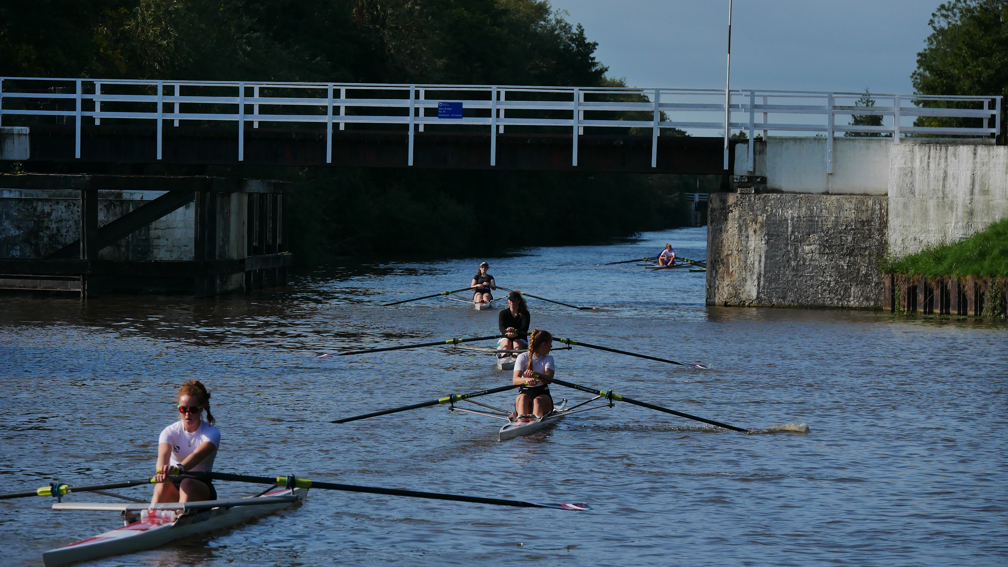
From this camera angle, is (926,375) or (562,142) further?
(562,142)

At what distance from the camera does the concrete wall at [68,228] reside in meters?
34.0

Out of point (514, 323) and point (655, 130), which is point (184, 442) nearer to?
point (514, 323)

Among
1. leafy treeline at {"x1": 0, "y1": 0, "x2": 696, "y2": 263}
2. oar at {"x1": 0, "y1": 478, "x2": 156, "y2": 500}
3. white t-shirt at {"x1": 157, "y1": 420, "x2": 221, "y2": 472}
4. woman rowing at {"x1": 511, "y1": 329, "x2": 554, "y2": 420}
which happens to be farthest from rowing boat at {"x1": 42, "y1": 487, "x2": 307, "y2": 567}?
leafy treeline at {"x1": 0, "y1": 0, "x2": 696, "y2": 263}

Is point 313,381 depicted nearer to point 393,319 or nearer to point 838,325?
point 393,319

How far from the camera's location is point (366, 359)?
67.9 ft

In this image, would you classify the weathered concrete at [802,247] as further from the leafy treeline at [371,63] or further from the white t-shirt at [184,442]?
the white t-shirt at [184,442]

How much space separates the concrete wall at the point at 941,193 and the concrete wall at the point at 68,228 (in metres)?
19.3

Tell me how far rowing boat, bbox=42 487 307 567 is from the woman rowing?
15.5ft

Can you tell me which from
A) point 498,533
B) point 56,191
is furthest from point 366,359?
point 56,191

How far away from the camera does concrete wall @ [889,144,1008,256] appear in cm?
2983

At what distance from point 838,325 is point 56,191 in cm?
2165

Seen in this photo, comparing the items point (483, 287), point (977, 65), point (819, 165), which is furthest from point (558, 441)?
point (977, 65)

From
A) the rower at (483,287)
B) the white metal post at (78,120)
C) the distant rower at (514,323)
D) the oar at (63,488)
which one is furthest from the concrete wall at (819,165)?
the oar at (63,488)

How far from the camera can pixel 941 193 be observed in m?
30.1
